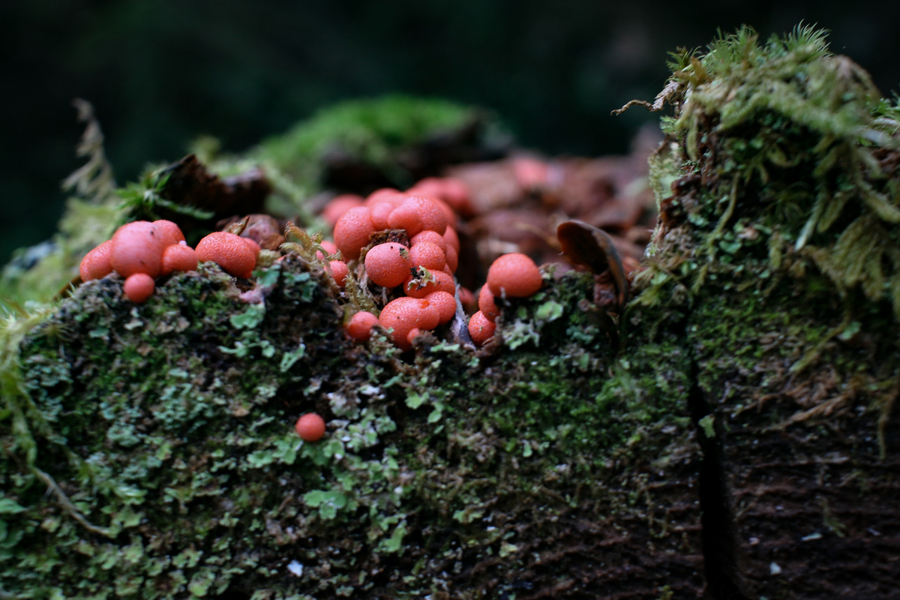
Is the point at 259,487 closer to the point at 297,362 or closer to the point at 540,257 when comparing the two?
the point at 297,362

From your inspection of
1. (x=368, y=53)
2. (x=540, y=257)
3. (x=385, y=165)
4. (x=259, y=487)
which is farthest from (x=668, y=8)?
(x=259, y=487)

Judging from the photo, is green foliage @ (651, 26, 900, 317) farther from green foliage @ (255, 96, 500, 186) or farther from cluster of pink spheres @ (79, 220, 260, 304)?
green foliage @ (255, 96, 500, 186)

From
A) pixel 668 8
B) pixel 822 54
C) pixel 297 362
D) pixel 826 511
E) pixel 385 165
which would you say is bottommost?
pixel 826 511

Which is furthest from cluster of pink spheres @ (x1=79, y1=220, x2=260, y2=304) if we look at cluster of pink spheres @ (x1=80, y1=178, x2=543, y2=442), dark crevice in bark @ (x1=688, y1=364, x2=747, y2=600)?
dark crevice in bark @ (x1=688, y1=364, x2=747, y2=600)

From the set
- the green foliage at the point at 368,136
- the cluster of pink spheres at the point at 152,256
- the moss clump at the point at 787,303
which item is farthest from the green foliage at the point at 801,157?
the green foliage at the point at 368,136

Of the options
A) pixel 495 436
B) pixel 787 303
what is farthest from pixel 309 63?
pixel 787 303

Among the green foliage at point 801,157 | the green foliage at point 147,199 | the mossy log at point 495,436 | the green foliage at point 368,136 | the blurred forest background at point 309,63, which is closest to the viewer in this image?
the green foliage at point 801,157

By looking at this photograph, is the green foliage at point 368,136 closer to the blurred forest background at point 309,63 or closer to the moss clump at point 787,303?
the blurred forest background at point 309,63

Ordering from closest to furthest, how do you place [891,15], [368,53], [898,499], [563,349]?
[898,499], [563,349], [891,15], [368,53]
